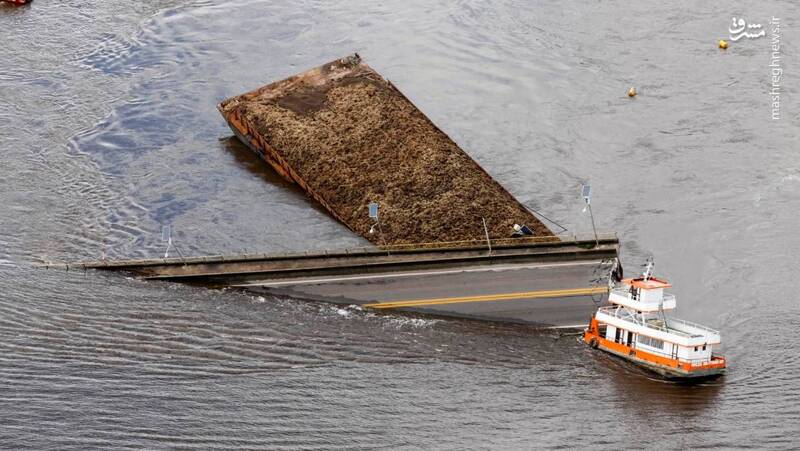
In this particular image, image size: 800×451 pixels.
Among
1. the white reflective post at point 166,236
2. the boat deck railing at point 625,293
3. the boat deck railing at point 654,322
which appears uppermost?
the boat deck railing at point 625,293

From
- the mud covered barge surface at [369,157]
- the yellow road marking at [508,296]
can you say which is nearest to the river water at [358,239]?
the yellow road marking at [508,296]

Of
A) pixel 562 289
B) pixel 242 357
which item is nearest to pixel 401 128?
pixel 562 289

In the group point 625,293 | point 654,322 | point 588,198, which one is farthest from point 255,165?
point 654,322

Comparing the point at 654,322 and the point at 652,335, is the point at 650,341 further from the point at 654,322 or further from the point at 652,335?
the point at 654,322

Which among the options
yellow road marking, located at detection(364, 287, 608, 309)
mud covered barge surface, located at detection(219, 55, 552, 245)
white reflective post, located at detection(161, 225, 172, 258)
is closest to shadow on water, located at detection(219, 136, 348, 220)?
mud covered barge surface, located at detection(219, 55, 552, 245)

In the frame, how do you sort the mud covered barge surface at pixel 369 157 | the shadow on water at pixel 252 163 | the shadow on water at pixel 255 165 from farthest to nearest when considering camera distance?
the shadow on water at pixel 252 163 < the shadow on water at pixel 255 165 < the mud covered barge surface at pixel 369 157

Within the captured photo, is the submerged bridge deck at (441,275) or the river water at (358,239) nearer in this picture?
the river water at (358,239)

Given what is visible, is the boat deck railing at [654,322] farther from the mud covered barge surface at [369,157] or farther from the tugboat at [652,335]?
the mud covered barge surface at [369,157]
